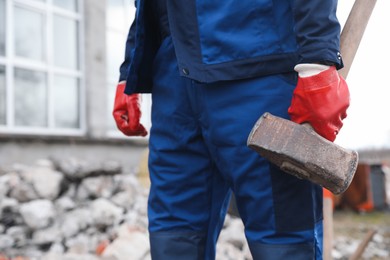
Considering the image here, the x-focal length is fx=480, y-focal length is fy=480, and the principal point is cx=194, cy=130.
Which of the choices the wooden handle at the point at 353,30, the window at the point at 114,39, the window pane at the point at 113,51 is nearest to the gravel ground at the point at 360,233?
the wooden handle at the point at 353,30

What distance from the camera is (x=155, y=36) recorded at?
5.58 feet

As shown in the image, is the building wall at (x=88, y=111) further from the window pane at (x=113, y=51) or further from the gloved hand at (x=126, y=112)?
the gloved hand at (x=126, y=112)

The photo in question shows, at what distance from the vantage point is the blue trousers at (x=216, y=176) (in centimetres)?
135

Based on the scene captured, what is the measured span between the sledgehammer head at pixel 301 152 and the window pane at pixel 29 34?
14.6 ft

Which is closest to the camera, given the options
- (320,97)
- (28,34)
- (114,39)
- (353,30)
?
(320,97)

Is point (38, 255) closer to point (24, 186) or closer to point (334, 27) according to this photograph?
point (24, 186)

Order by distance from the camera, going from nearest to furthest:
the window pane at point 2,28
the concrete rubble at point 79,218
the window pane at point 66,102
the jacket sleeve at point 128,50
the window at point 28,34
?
the jacket sleeve at point 128,50, the concrete rubble at point 79,218, the window pane at point 2,28, the window at point 28,34, the window pane at point 66,102

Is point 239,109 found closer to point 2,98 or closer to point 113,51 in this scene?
point 2,98

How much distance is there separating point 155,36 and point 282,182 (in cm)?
71

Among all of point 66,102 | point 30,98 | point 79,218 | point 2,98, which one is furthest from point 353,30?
point 66,102

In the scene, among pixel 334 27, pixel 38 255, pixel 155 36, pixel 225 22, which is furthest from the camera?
pixel 38 255

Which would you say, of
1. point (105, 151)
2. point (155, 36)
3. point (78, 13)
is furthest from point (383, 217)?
point (155, 36)

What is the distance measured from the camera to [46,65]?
5.48m

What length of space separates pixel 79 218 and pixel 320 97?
9.73ft
